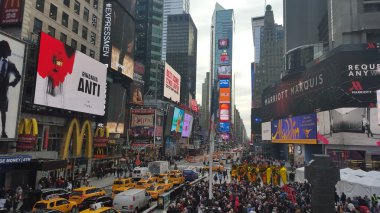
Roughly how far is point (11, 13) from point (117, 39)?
29.4 meters

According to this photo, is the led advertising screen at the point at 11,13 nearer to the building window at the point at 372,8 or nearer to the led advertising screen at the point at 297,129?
the led advertising screen at the point at 297,129

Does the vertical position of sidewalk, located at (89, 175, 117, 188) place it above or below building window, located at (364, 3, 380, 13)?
below

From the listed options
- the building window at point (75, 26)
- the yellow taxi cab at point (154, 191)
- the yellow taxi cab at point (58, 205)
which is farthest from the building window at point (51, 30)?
the yellow taxi cab at point (58, 205)

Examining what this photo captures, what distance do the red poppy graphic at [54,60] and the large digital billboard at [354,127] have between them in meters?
44.1

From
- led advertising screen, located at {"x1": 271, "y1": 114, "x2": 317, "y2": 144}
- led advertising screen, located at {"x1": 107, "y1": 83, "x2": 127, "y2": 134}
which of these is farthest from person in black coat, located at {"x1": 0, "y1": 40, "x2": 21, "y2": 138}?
led advertising screen, located at {"x1": 271, "y1": 114, "x2": 317, "y2": 144}

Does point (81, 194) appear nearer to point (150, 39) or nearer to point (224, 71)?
point (224, 71)

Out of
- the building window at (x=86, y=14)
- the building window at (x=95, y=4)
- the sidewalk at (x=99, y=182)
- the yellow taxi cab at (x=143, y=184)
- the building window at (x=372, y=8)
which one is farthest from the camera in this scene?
the building window at (x=372, y=8)

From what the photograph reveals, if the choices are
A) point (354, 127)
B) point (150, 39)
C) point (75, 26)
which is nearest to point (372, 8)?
point (354, 127)

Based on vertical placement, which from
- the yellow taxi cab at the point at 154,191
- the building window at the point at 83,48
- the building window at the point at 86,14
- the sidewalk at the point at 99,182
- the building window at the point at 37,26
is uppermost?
the building window at the point at 86,14

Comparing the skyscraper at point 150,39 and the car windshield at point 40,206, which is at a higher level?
the skyscraper at point 150,39

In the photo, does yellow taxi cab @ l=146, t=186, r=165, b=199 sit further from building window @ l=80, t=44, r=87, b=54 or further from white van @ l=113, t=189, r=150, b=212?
building window @ l=80, t=44, r=87, b=54

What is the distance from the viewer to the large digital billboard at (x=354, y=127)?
181 feet

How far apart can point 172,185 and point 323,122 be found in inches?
1480

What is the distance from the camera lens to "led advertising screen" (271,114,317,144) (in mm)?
67875
